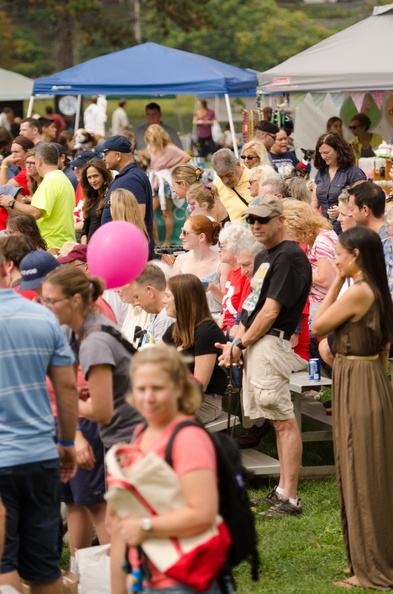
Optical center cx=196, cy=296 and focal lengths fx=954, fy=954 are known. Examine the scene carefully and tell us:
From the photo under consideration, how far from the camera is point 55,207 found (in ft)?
26.7

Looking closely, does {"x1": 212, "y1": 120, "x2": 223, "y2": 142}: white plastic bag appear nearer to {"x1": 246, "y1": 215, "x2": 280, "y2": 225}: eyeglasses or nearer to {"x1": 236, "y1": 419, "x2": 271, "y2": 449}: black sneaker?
{"x1": 236, "y1": 419, "x2": 271, "y2": 449}: black sneaker

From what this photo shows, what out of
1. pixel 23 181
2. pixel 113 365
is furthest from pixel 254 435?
pixel 23 181

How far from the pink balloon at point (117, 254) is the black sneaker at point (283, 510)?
5.47 ft

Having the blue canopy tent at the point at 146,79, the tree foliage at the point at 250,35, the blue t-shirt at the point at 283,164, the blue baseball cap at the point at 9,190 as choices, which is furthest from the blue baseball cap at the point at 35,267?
the tree foliage at the point at 250,35

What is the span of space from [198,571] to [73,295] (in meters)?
1.47

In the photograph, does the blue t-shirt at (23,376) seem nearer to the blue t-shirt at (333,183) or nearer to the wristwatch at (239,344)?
the wristwatch at (239,344)

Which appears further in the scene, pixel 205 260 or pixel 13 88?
pixel 13 88

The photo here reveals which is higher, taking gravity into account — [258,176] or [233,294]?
[258,176]

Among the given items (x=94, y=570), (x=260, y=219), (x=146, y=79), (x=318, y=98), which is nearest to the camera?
(x=94, y=570)

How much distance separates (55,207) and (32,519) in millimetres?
4745

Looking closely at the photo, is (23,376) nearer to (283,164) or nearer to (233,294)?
(233,294)

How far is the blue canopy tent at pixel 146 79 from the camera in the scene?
14.2 m

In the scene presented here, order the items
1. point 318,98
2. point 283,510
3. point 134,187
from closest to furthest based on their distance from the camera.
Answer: point 283,510
point 134,187
point 318,98

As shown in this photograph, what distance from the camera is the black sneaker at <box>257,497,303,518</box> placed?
570 cm
